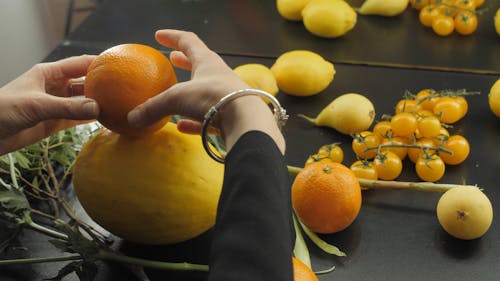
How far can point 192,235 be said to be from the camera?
0.82 metres

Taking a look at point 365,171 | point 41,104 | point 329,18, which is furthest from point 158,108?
point 329,18

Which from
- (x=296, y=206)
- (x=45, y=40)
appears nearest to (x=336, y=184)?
(x=296, y=206)

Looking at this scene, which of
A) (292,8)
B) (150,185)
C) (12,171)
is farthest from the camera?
(292,8)

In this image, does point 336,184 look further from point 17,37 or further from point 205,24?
point 17,37

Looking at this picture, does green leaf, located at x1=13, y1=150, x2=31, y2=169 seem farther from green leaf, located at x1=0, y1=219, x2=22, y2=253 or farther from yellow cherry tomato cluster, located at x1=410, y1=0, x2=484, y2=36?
yellow cherry tomato cluster, located at x1=410, y1=0, x2=484, y2=36

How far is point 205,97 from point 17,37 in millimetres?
2109

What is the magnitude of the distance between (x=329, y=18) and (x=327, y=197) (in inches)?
25.5

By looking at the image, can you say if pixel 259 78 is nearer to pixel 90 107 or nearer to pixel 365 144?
pixel 365 144

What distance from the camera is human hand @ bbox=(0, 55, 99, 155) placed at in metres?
0.73

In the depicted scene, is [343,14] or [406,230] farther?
[343,14]

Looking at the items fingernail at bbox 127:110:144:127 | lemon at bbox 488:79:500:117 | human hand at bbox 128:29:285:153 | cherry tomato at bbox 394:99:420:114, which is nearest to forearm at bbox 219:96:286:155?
human hand at bbox 128:29:285:153

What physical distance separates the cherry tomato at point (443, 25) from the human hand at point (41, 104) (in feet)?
2.84

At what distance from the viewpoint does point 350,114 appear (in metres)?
1.02

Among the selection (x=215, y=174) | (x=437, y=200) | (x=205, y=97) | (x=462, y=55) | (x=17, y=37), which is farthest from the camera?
(x=17, y=37)
